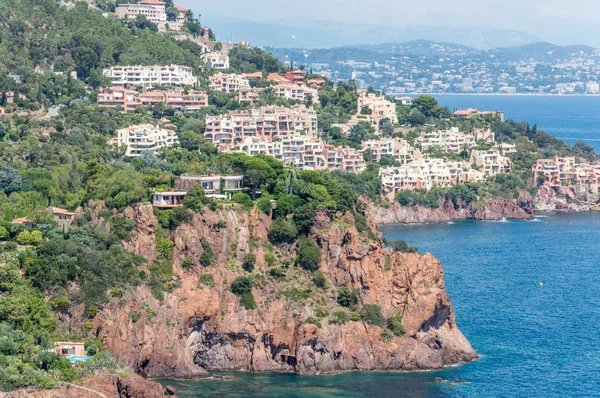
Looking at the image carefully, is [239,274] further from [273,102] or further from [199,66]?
[199,66]

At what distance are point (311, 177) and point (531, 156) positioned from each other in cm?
5359

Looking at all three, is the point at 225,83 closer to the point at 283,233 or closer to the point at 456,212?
the point at 456,212

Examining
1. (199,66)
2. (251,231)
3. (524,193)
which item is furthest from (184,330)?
(199,66)

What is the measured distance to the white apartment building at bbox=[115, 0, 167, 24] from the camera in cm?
13525

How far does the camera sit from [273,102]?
393 feet

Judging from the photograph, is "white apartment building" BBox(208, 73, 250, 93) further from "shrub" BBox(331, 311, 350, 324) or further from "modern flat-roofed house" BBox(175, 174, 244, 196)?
"shrub" BBox(331, 311, 350, 324)

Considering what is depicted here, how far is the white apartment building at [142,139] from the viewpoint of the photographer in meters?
98.8

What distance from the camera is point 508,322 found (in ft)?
234

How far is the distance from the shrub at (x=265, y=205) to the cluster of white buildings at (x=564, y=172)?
2111 inches

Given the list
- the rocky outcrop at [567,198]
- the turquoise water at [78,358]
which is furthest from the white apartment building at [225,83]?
the turquoise water at [78,358]

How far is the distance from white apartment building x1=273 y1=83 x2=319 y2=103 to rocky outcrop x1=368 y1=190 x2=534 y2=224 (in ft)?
65.6

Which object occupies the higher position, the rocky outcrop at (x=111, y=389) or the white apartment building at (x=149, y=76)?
the white apartment building at (x=149, y=76)

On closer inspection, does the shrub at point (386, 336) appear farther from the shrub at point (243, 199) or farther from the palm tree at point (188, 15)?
the palm tree at point (188, 15)

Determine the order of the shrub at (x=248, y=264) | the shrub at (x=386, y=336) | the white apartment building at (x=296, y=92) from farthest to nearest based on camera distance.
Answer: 1. the white apartment building at (x=296, y=92)
2. the shrub at (x=248, y=264)
3. the shrub at (x=386, y=336)
